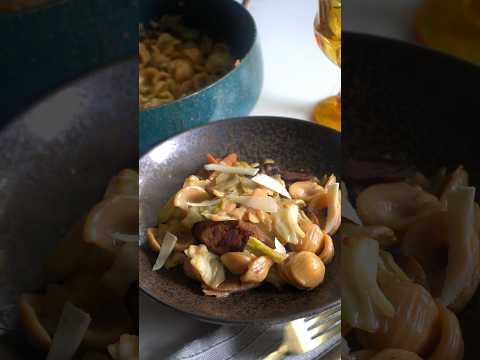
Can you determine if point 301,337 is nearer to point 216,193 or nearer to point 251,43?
point 216,193

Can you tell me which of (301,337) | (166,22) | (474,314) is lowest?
(301,337)

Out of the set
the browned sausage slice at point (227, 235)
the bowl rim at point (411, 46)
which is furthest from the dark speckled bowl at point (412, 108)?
the browned sausage slice at point (227, 235)

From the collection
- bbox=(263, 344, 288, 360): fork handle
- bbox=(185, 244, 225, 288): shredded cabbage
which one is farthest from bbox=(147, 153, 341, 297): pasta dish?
bbox=(263, 344, 288, 360): fork handle

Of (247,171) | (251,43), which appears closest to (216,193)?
(247,171)

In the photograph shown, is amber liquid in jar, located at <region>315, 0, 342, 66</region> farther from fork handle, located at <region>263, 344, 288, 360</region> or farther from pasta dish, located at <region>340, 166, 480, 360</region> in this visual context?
fork handle, located at <region>263, 344, 288, 360</region>

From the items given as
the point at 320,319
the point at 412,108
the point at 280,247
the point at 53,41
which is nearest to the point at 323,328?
the point at 320,319

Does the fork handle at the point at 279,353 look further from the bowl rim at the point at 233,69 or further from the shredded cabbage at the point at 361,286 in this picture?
the bowl rim at the point at 233,69
